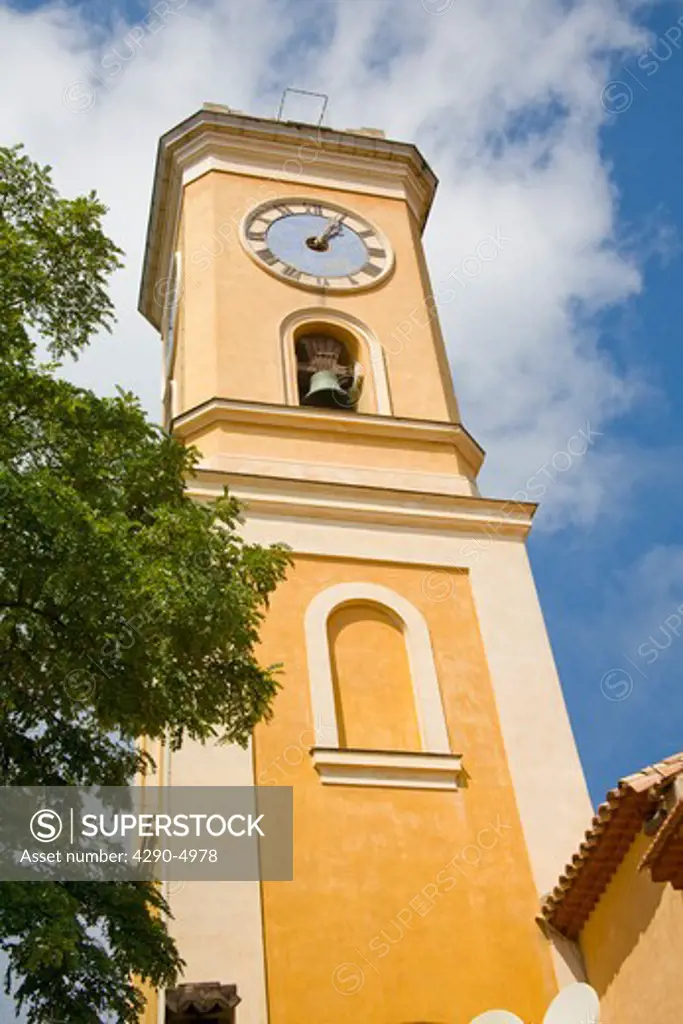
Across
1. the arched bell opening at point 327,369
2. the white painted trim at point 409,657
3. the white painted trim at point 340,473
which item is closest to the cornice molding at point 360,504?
the white painted trim at point 340,473

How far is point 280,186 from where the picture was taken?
1934 centimetres

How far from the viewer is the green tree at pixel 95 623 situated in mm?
6883

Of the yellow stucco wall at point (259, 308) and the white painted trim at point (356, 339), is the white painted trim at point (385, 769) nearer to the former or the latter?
the white painted trim at point (356, 339)

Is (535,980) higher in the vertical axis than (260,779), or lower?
lower

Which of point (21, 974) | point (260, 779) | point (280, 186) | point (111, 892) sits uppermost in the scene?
point (280, 186)

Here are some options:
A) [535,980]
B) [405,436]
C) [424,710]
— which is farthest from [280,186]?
[535,980]

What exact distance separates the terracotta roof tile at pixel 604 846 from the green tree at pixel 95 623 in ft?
9.51

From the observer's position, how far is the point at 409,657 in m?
13.5

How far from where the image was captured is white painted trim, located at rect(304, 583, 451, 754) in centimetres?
1266

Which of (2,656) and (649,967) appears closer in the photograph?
(2,656)

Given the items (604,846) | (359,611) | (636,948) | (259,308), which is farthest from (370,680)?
(259,308)

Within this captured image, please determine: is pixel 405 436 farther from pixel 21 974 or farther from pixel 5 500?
pixel 21 974

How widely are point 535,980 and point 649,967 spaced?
64.8 inches

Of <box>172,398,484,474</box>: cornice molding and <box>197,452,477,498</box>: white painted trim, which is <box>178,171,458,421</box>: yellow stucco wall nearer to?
<box>172,398,484,474</box>: cornice molding
